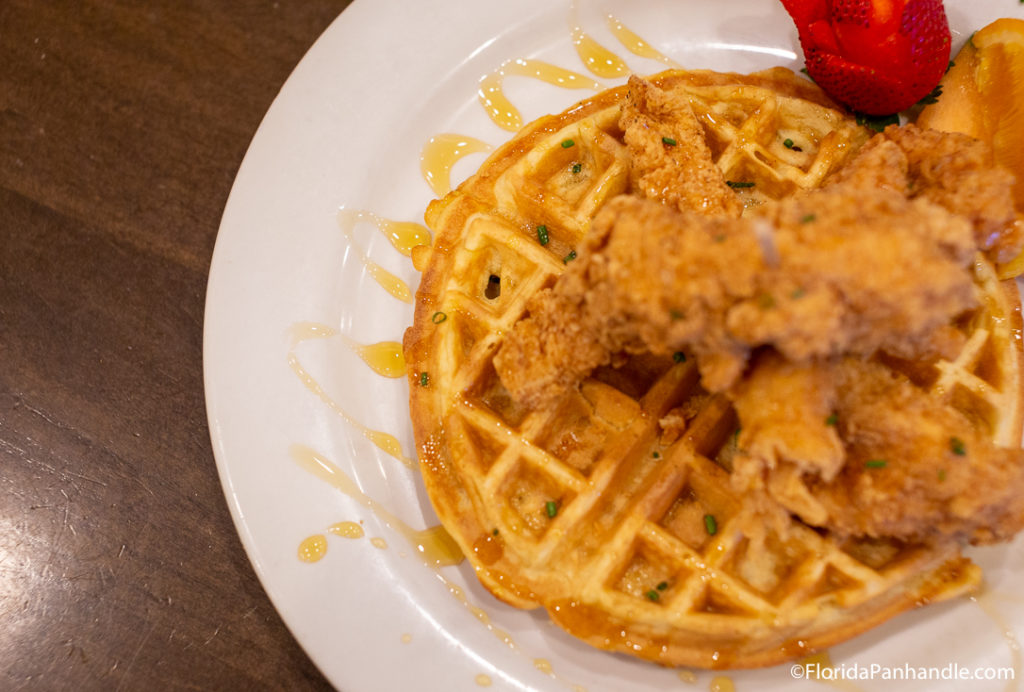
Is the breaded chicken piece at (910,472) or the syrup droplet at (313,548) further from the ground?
the breaded chicken piece at (910,472)

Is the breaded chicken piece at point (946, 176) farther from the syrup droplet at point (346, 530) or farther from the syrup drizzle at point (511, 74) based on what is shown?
the syrup droplet at point (346, 530)

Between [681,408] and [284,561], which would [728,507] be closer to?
[681,408]

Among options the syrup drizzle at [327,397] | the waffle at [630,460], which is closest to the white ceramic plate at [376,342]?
the syrup drizzle at [327,397]

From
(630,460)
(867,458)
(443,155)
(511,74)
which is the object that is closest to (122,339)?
(443,155)

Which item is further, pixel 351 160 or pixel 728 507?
pixel 351 160

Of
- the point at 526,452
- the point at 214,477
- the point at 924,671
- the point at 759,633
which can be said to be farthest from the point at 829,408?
the point at 214,477

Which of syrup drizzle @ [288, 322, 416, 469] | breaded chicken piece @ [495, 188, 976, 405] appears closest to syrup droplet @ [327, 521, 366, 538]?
syrup drizzle @ [288, 322, 416, 469]

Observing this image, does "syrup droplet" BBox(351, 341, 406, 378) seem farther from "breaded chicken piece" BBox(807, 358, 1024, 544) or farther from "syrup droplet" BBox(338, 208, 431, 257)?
"breaded chicken piece" BBox(807, 358, 1024, 544)

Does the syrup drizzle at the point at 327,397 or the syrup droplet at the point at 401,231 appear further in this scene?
the syrup droplet at the point at 401,231
